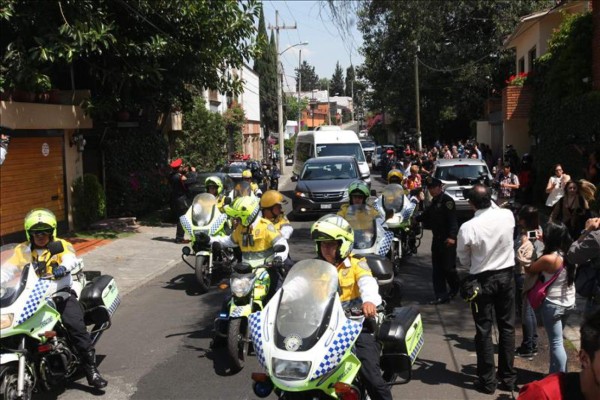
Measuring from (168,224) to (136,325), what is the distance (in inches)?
396

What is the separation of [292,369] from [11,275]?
262 centimetres

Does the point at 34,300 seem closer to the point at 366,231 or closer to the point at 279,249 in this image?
the point at 279,249

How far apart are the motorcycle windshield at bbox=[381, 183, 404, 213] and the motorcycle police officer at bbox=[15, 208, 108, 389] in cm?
607

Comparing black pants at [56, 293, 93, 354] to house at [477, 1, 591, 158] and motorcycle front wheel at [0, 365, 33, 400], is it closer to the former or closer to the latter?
motorcycle front wheel at [0, 365, 33, 400]

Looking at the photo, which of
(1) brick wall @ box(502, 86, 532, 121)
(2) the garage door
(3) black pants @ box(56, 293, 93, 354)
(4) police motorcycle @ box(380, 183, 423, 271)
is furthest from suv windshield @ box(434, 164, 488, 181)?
(3) black pants @ box(56, 293, 93, 354)

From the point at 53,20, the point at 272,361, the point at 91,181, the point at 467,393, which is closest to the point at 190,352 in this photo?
the point at 467,393

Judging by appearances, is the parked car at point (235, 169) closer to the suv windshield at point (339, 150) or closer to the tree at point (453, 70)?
the suv windshield at point (339, 150)

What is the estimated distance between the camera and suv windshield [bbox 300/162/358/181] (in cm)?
1897

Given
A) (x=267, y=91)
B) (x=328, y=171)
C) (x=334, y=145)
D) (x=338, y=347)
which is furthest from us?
(x=267, y=91)

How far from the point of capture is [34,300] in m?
5.13

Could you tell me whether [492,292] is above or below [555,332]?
above

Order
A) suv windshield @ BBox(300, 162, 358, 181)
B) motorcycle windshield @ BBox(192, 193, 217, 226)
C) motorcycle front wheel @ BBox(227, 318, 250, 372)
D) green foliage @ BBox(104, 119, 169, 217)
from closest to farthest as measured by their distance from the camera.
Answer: motorcycle front wheel @ BBox(227, 318, 250, 372)
motorcycle windshield @ BBox(192, 193, 217, 226)
green foliage @ BBox(104, 119, 169, 217)
suv windshield @ BBox(300, 162, 358, 181)

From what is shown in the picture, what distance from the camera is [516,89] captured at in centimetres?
2466

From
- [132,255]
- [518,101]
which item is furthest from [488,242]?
[518,101]
